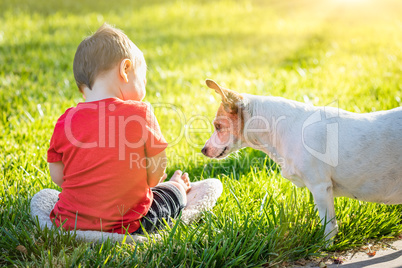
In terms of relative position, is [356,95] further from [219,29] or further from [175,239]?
[219,29]

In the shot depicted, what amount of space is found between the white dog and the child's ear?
521 millimetres

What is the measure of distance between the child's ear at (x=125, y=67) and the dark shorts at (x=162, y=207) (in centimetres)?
83

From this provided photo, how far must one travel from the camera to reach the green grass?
9.24ft

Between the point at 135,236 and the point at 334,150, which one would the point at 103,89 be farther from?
the point at 334,150

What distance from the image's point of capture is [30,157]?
13.5 ft

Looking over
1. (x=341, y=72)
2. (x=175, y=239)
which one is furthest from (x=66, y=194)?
(x=341, y=72)

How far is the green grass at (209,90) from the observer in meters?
2.82

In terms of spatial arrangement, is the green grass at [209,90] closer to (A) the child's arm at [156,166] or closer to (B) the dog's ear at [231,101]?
(A) the child's arm at [156,166]

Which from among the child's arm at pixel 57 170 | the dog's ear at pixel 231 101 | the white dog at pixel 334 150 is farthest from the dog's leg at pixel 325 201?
the child's arm at pixel 57 170

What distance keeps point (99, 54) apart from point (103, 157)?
0.61 meters

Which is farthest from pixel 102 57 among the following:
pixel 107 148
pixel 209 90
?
pixel 209 90

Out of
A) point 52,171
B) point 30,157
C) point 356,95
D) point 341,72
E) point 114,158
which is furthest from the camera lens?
point 341,72

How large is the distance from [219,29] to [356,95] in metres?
4.77

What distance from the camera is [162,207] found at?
3.09 m
